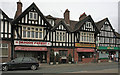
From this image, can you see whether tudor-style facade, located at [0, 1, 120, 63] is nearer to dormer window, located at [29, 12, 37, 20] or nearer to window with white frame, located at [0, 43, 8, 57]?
dormer window, located at [29, 12, 37, 20]

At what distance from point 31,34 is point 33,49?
8.06 ft

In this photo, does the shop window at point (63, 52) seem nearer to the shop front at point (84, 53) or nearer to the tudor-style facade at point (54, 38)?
the tudor-style facade at point (54, 38)

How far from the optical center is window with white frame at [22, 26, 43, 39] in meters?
16.2

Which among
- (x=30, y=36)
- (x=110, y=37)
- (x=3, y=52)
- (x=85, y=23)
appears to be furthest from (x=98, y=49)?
(x=3, y=52)

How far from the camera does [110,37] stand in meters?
22.8

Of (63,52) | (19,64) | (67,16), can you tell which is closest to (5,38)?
(19,64)

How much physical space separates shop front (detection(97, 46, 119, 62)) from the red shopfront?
11.0m

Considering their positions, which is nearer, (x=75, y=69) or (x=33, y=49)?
(x=75, y=69)

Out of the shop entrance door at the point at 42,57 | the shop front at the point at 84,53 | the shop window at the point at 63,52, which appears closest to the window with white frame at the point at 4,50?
the shop entrance door at the point at 42,57

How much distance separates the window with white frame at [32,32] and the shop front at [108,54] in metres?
12.2

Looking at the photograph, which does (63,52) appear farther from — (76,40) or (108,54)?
(108,54)

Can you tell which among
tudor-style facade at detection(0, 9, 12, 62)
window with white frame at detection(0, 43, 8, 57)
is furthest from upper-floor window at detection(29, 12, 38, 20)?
window with white frame at detection(0, 43, 8, 57)

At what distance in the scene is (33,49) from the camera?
52.5 ft

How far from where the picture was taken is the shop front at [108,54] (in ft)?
70.6
